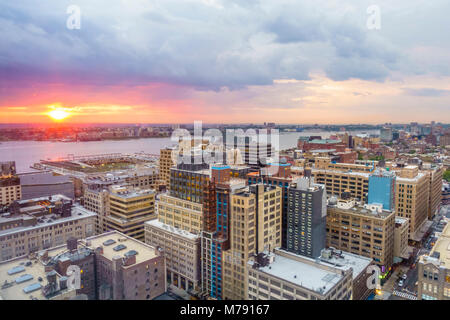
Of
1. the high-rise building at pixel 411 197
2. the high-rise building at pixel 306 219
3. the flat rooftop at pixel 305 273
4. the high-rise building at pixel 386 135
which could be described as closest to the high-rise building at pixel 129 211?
the high-rise building at pixel 306 219

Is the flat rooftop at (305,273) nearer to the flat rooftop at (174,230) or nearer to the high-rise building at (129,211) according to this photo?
the flat rooftop at (174,230)

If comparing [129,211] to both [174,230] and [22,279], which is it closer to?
[174,230]

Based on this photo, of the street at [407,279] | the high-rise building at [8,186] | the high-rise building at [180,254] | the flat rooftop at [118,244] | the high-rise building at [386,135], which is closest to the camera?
the flat rooftop at [118,244]

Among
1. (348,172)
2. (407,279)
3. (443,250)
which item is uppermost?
(348,172)

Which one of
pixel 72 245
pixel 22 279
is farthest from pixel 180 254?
pixel 22 279

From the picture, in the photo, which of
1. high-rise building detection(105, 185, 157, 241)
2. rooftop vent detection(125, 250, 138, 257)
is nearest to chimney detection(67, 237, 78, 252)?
rooftop vent detection(125, 250, 138, 257)
